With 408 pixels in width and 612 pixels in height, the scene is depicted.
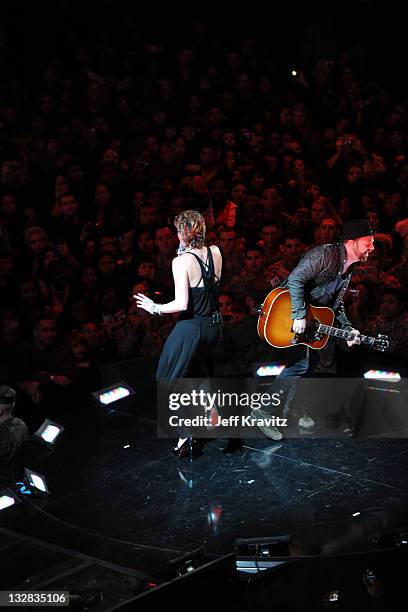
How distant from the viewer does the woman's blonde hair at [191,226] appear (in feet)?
17.0

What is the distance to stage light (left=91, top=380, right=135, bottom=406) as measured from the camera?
257 inches

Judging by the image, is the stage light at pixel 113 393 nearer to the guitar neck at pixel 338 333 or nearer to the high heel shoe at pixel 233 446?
the high heel shoe at pixel 233 446

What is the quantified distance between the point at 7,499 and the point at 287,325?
2.04 meters

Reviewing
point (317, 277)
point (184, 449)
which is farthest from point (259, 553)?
point (317, 277)

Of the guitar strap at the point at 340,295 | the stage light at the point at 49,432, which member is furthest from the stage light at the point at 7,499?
the guitar strap at the point at 340,295

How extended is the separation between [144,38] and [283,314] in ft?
22.5

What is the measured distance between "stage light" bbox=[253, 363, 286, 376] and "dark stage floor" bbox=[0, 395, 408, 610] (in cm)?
98

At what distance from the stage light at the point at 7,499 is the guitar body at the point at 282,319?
1841 mm

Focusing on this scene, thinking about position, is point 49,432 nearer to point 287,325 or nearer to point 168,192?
point 287,325

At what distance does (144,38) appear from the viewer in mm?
11328

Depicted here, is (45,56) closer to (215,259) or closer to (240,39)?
(240,39)

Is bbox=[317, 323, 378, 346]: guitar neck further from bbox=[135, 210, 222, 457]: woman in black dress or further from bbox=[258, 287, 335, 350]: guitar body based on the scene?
bbox=[135, 210, 222, 457]: woman in black dress

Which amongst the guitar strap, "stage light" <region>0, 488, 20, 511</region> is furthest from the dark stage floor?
the guitar strap

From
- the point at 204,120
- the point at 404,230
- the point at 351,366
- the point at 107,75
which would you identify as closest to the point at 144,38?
the point at 107,75
